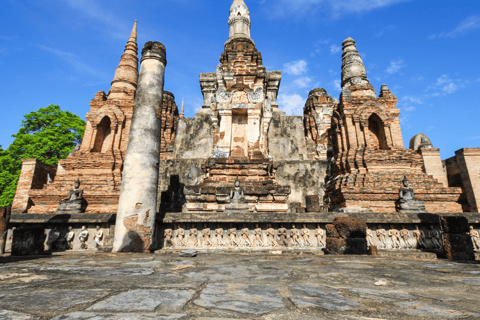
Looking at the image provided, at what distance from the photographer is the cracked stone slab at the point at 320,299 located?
1762mm

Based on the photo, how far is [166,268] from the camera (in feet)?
10.7

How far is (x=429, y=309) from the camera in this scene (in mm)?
1716

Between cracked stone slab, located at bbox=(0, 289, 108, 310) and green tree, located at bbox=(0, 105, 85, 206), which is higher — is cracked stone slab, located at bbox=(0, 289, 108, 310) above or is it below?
below

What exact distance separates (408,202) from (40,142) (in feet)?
73.5

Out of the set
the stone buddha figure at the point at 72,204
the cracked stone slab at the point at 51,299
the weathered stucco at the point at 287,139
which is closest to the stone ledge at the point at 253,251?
the cracked stone slab at the point at 51,299

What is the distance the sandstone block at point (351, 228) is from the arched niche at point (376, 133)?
832 centimetres

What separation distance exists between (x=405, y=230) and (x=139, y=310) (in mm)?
6399

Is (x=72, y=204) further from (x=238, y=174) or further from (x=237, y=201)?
(x=237, y=201)

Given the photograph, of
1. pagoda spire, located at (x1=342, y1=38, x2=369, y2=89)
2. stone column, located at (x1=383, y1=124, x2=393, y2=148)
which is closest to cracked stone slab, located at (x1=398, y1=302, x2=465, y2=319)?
stone column, located at (x1=383, y1=124, x2=393, y2=148)

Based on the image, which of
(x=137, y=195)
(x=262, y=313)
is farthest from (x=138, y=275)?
(x=137, y=195)

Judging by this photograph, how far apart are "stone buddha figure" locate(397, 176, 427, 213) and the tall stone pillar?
8135 mm

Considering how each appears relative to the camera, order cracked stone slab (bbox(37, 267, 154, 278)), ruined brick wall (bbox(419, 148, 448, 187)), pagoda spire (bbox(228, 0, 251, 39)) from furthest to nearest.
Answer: ruined brick wall (bbox(419, 148, 448, 187))
pagoda spire (bbox(228, 0, 251, 39))
cracked stone slab (bbox(37, 267, 154, 278))

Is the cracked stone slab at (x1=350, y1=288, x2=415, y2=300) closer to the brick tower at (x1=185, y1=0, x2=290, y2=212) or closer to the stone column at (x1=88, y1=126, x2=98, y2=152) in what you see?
the brick tower at (x1=185, y1=0, x2=290, y2=212)

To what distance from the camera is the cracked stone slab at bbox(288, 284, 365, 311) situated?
5.78 feet
